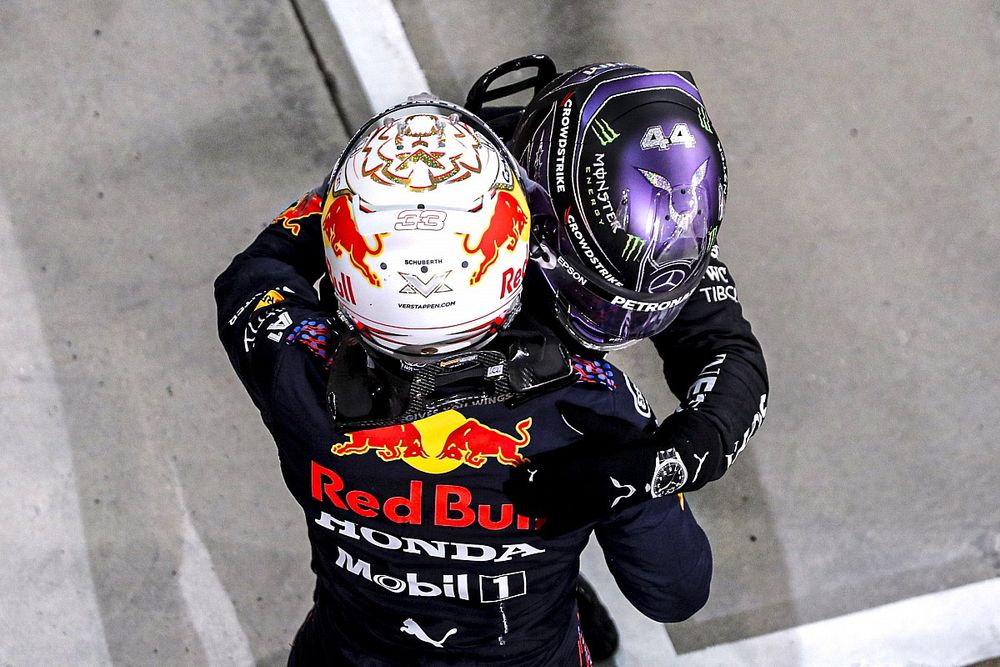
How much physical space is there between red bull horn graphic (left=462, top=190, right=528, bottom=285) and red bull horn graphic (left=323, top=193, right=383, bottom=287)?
0.17m

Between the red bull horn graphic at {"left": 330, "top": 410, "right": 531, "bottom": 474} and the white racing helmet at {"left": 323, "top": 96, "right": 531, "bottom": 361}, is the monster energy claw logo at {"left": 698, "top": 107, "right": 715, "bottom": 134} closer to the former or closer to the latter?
the white racing helmet at {"left": 323, "top": 96, "right": 531, "bottom": 361}

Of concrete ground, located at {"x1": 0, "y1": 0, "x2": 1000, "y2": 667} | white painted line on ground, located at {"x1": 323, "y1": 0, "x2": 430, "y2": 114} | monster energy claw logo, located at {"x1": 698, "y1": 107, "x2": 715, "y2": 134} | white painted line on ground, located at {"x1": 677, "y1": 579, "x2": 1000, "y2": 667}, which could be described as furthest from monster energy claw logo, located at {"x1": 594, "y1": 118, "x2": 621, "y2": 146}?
white painted line on ground, located at {"x1": 677, "y1": 579, "x2": 1000, "y2": 667}

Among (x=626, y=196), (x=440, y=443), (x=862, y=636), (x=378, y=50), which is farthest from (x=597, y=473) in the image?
(x=378, y=50)

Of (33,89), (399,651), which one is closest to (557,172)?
(399,651)

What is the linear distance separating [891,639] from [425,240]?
7.81ft

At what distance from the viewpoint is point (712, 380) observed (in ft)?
6.82

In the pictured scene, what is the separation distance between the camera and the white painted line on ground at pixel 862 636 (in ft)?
9.91

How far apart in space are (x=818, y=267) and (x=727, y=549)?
1138 mm

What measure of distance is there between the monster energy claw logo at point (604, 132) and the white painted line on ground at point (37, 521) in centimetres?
222

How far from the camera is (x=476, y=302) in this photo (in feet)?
5.26

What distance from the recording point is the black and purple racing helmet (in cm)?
193

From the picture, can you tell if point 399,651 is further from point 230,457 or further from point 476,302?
point 230,457

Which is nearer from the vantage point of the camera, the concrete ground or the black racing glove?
the black racing glove

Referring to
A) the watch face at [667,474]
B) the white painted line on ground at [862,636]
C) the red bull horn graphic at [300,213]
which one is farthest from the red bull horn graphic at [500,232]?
the white painted line on ground at [862,636]
